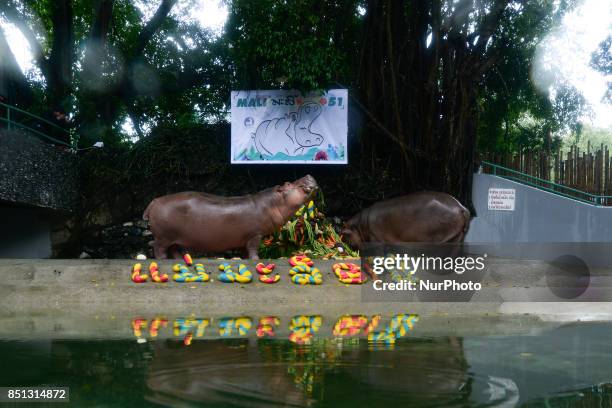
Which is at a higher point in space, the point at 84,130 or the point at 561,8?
the point at 561,8

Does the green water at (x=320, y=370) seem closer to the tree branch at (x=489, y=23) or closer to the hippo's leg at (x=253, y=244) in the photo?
the hippo's leg at (x=253, y=244)

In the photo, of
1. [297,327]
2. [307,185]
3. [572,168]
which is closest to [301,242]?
[307,185]

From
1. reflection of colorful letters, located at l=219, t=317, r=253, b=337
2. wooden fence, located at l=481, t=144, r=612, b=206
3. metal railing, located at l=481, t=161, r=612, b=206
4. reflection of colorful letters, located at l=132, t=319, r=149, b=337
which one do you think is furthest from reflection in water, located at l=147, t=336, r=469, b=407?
wooden fence, located at l=481, t=144, r=612, b=206

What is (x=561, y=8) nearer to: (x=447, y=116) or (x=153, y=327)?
(x=447, y=116)

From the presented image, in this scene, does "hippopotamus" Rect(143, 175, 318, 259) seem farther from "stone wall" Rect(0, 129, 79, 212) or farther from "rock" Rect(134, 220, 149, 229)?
"rock" Rect(134, 220, 149, 229)

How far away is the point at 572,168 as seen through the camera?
1029cm

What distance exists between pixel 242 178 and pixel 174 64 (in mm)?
5776

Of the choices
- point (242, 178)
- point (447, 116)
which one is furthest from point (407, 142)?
point (242, 178)

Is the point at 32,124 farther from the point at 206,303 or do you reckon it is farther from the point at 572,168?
the point at 572,168

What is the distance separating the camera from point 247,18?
10172 mm

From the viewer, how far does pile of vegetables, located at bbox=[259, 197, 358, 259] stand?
759 cm

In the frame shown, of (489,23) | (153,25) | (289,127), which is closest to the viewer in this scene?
(489,23)

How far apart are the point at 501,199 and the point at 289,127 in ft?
12.0

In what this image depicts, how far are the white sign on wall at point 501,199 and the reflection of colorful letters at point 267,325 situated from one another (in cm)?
586
